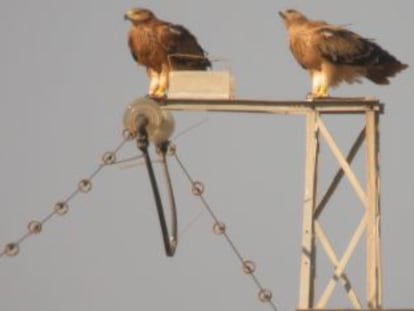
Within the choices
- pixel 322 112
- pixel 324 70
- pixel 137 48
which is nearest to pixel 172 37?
pixel 137 48

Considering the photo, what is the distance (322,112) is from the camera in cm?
2244

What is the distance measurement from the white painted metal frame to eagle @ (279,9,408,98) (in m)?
2.08

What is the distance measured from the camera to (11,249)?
21891 millimetres

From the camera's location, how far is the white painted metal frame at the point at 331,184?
21.5 m

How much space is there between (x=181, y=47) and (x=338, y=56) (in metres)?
3.12

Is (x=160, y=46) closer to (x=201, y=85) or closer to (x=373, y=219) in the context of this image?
(x=201, y=85)

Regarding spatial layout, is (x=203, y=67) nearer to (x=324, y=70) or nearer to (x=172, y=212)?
(x=324, y=70)

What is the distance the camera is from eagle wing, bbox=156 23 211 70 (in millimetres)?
26078

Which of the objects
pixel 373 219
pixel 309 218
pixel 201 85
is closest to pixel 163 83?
pixel 201 85

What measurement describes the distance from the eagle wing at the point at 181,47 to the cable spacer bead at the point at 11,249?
17.3 ft

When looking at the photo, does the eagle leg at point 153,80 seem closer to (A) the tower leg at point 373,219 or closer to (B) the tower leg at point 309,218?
(B) the tower leg at point 309,218

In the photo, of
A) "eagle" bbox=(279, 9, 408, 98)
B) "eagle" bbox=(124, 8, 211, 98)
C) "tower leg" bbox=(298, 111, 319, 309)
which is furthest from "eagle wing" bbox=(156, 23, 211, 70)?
"tower leg" bbox=(298, 111, 319, 309)

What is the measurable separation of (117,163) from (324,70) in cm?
423

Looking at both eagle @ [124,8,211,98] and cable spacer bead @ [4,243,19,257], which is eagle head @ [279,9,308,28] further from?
cable spacer bead @ [4,243,19,257]
